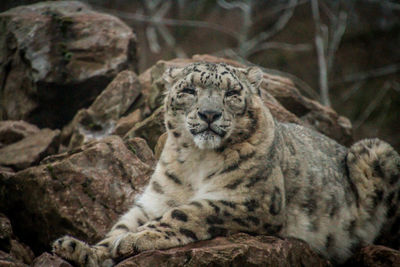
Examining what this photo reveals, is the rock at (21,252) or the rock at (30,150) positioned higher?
the rock at (21,252)

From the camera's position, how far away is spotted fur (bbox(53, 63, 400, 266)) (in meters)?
4.02

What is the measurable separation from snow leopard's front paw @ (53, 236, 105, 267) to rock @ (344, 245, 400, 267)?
2.49 meters

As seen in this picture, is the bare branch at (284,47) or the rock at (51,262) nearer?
the rock at (51,262)

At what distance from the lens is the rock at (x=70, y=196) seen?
16.4ft

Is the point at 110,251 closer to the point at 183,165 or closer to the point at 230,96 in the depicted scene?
the point at 183,165

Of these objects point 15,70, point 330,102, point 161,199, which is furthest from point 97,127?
point 330,102

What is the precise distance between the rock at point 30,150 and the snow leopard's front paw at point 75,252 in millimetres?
3108

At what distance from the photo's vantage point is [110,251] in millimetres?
3955

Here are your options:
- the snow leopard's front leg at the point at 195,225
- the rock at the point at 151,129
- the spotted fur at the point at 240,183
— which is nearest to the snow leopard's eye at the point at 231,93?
the spotted fur at the point at 240,183

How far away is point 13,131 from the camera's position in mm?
7539

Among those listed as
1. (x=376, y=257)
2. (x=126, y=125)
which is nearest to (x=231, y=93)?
(x=376, y=257)

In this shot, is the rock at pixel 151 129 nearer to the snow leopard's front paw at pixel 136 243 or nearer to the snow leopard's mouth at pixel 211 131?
the snow leopard's mouth at pixel 211 131

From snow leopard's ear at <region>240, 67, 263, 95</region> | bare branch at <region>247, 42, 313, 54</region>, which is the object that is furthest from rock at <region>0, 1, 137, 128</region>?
bare branch at <region>247, 42, 313, 54</region>

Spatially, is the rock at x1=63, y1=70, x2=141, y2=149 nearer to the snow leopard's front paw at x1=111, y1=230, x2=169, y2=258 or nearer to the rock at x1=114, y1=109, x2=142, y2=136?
the rock at x1=114, y1=109, x2=142, y2=136
